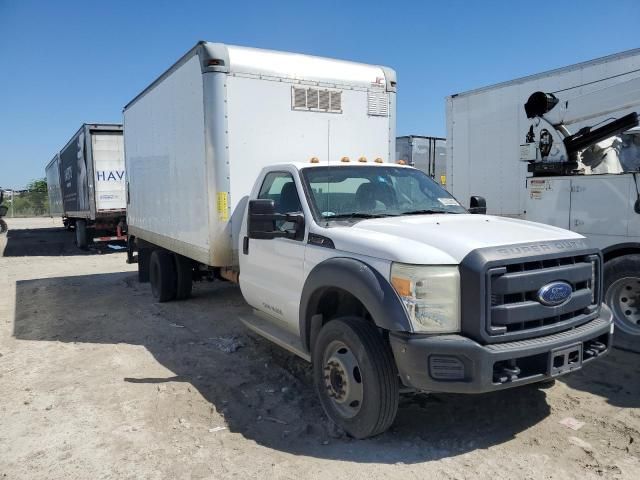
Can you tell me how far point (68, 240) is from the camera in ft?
72.9

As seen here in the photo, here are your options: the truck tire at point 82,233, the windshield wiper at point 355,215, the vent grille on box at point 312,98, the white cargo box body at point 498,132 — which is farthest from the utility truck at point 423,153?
the windshield wiper at point 355,215

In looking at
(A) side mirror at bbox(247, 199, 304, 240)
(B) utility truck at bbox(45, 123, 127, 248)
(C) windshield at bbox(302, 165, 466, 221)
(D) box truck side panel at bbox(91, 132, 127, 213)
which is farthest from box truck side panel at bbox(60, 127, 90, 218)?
(A) side mirror at bbox(247, 199, 304, 240)

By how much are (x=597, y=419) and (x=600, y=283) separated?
1.05 meters

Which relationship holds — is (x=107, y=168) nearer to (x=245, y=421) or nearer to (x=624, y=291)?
(x=245, y=421)

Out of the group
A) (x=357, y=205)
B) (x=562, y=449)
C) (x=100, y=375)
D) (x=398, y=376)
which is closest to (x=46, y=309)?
(x=100, y=375)

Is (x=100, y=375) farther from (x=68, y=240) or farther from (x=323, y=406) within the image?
(x=68, y=240)

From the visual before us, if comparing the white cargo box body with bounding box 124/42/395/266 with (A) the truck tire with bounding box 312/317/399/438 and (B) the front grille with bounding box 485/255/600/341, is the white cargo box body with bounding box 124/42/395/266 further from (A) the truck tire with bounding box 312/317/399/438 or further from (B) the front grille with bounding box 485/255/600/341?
(B) the front grille with bounding box 485/255/600/341

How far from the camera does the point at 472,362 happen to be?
10.5ft

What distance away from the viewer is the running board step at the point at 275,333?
4539 millimetres

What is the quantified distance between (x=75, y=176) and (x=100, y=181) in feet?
10.4

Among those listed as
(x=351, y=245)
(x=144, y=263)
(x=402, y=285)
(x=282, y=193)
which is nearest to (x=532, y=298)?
(x=402, y=285)

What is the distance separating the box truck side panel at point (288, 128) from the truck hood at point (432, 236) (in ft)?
5.63

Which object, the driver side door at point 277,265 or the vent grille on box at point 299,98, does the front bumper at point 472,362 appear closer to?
the driver side door at point 277,265

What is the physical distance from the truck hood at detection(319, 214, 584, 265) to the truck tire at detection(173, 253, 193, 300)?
4716 mm
